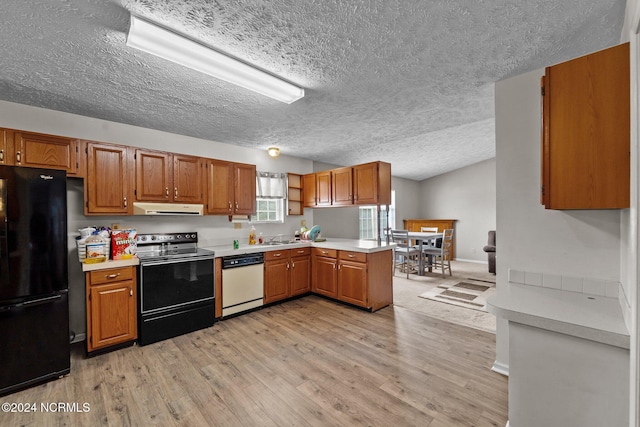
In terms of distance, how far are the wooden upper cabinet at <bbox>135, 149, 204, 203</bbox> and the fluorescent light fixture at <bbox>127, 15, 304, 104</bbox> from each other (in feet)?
5.40

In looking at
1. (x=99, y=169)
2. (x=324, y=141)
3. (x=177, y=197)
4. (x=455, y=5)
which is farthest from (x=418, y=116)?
(x=99, y=169)

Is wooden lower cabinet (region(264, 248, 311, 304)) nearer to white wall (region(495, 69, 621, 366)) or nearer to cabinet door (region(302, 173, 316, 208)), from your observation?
cabinet door (region(302, 173, 316, 208))

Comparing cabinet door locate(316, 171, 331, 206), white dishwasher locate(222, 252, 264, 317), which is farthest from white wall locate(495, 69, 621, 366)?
white dishwasher locate(222, 252, 264, 317)

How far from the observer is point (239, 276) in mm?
3494

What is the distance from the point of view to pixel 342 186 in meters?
4.22

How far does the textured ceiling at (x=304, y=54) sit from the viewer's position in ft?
4.83

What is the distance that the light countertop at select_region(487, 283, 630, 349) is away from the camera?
1.16m

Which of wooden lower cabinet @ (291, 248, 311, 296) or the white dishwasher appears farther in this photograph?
wooden lower cabinet @ (291, 248, 311, 296)

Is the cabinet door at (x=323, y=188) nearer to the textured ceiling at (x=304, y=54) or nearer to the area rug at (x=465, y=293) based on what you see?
the textured ceiling at (x=304, y=54)

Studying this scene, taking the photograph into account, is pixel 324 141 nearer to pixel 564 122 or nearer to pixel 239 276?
pixel 239 276

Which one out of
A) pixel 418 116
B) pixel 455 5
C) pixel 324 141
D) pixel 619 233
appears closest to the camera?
pixel 455 5

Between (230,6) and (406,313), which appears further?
(406,313)

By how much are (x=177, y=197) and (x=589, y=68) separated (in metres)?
3.72

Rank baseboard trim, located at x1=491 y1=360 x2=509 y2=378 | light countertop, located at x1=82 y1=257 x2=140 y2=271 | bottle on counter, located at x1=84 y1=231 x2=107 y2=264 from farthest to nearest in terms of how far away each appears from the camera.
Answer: bottle on counter, located at x1=84 y1=231 x2=107 y2=264, light countertop, located at x1=82 y1=257 x2=140 y2=271, baseboard trim, located at x1=491 y1=360 x2=509 y2=378
